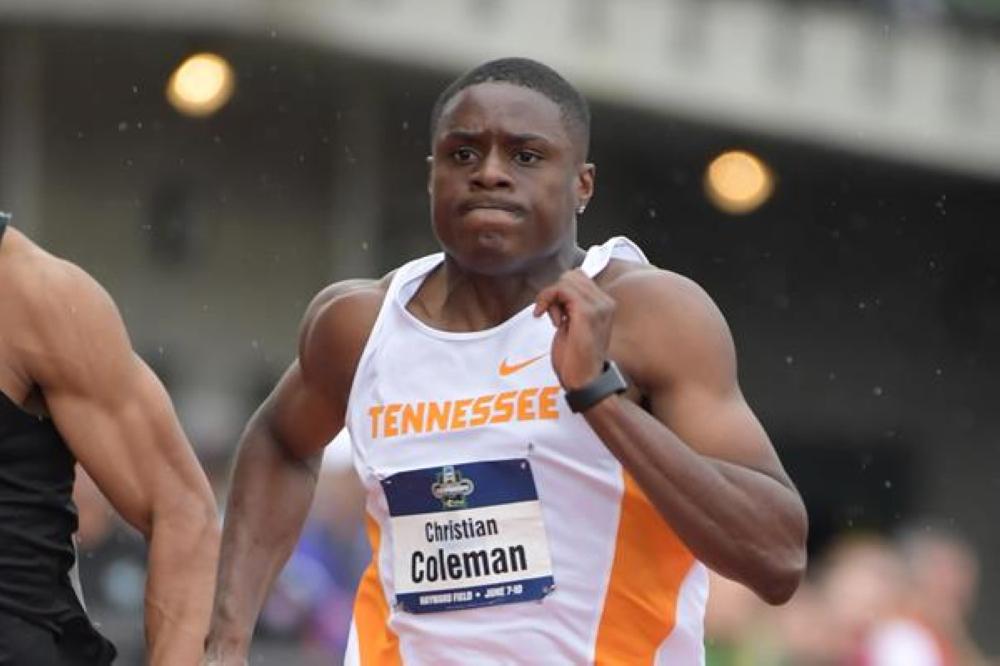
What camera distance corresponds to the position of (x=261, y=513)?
19.6 feet

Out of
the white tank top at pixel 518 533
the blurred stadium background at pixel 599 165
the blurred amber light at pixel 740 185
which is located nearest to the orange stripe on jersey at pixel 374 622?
the white tank top at pixel 518 533

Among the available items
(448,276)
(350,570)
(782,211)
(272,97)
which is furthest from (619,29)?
(448,276)

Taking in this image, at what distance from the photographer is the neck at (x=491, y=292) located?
5.48 metres

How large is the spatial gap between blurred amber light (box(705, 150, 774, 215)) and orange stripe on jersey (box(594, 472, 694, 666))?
18362mm

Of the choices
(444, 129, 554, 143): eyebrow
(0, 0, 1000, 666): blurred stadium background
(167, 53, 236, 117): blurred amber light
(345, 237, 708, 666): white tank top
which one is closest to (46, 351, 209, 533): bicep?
(345, 237, 708, 666): white tank top

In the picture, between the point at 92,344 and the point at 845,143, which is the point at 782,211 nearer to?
the point at 845,143

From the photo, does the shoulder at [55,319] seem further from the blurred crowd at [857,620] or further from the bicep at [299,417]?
the blurred crowd at [857,620]

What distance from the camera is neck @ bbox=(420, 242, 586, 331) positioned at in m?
5.48

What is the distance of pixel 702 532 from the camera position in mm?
4938

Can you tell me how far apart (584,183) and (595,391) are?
0.72 m

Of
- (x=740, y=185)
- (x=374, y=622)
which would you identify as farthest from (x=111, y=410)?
(x=740, y=185)

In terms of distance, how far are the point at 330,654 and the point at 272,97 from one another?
1061cm

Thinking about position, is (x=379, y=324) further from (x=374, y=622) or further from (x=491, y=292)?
(x=374, y=622)

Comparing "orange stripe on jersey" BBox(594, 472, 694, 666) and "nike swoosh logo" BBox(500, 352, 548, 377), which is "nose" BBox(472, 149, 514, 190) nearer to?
"nike swoosh logo" BBox(500, 352, 548, 377)
